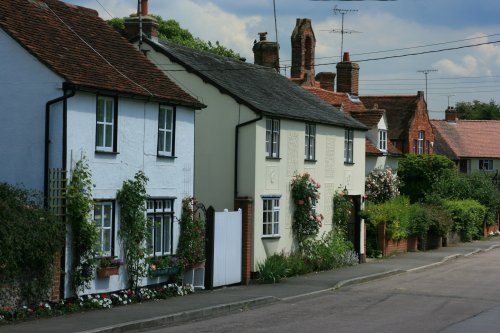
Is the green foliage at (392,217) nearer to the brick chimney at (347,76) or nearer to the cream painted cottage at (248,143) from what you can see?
the cream painted cottage at (248,143)

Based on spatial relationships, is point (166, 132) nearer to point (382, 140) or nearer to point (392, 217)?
point (392, 217)

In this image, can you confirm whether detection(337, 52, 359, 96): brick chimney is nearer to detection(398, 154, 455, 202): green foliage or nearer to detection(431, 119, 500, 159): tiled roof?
detection(398, 154, 455, 202): green foliage

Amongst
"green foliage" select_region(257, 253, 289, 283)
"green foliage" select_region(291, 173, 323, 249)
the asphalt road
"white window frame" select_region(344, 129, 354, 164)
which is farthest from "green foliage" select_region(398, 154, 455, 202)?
"green foliage" select_region(257, 253, 289, 283)

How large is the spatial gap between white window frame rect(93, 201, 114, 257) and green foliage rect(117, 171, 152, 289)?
0.27 meters

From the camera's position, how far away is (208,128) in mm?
27609

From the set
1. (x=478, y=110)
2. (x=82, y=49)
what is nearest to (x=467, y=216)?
(x=82, y=49)

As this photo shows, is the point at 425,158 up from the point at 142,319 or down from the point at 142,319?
up

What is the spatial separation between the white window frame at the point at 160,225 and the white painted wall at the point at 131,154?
0.68ft

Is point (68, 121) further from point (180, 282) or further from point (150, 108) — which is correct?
point (180, 282)

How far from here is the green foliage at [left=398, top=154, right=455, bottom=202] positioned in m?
50.7

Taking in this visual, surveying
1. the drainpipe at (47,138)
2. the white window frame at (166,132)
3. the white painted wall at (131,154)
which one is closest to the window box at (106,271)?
the white painted wall at (131,154)

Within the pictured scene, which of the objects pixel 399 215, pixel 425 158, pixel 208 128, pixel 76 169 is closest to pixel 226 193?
pixel 208 128

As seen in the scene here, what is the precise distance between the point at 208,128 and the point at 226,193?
2.14m

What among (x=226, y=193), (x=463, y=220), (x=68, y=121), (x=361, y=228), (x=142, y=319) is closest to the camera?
(x=142, y=319)
